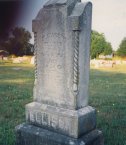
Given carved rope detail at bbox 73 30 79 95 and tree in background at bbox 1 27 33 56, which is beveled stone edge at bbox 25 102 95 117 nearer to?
carved rope detail at bbox 73 30 79 95

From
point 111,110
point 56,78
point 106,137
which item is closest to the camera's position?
point 56,78

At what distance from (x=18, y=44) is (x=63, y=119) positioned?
29989 mm

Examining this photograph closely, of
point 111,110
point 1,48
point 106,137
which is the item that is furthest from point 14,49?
point 106,137

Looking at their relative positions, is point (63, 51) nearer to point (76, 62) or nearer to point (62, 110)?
Result: point (76, 62)

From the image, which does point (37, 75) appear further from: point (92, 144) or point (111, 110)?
point (111, 110)

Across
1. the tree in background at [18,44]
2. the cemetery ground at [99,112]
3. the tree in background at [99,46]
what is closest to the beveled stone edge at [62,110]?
the cemetery ground at [99,112]

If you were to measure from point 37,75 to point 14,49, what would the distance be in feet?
99.3

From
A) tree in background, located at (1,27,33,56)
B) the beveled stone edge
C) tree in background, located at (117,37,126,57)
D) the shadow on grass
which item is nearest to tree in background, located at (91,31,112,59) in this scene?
tree in background, located at (117,37,126,57)

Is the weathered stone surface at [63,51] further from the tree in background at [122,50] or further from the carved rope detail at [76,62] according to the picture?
the tree in background at [122,50]

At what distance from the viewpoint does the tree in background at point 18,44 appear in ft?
104

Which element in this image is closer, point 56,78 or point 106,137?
point 56,78

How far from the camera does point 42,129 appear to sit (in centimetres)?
562

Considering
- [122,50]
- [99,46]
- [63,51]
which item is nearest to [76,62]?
[63,51]

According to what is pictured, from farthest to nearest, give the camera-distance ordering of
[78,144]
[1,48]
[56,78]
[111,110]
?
[1,48] → [111,110] → [56,78] → [78,144]
